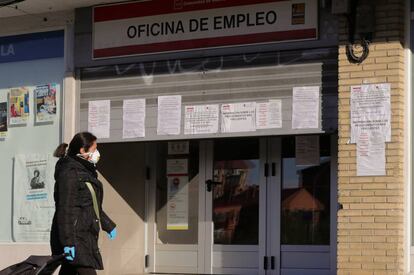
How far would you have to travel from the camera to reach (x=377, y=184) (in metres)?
8.65

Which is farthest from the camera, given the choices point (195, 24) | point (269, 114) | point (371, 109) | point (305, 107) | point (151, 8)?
point (151, 8)

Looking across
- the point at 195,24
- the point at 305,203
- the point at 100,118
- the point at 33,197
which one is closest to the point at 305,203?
the point at 305,203

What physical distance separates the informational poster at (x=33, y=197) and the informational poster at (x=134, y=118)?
1358 mm

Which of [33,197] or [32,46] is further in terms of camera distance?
Answer: [32,46]

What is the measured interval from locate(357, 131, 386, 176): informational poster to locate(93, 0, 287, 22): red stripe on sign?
2046 mm

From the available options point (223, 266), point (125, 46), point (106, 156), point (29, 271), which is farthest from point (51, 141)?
point (29, 271)

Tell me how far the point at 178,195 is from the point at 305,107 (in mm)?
2903

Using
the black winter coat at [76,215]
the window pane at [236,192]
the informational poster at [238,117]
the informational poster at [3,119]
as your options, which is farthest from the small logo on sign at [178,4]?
the black winter coat at [76,215]

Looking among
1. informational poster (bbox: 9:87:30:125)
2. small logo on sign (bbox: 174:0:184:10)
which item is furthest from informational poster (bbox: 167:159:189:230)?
small logo on sign (bbox: 174:0:184:10)

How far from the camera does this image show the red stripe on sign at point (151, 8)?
981 cm

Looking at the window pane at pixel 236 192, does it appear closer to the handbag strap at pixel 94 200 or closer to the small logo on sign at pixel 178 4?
the small logo on sign at pixel 178 4

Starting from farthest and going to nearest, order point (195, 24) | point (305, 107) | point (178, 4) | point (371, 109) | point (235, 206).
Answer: point (235, 206)
point (178, 4)
point (195, 24)
point (305, 107)
point (371, 109)

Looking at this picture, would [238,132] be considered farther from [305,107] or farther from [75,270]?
[75,270]

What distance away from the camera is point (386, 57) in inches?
345
